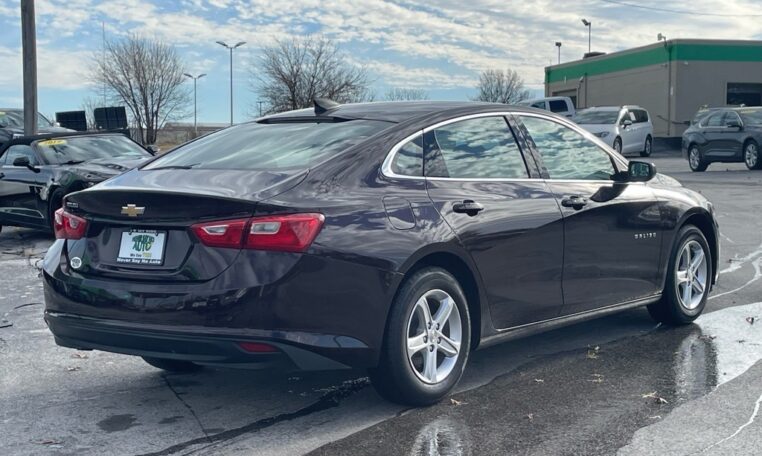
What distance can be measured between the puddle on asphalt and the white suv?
2154cm

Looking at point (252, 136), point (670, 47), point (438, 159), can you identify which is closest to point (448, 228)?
point (438, 159)

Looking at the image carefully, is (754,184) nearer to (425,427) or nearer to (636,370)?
(636,370)

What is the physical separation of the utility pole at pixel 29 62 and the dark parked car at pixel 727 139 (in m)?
16.6

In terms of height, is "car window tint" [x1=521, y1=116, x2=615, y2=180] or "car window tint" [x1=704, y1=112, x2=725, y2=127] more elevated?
"car window tint" [x1=704, y1=112, x2=725, y2=127]

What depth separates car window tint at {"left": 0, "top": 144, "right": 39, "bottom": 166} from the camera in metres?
12.6

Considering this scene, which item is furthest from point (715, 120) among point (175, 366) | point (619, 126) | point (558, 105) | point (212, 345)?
point (212, 345)

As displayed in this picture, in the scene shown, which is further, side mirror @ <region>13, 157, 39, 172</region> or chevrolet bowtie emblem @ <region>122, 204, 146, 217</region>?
side mirror @ <region>13, 157, 39, 172</region>

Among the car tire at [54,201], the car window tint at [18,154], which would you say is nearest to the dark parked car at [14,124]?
the car window tint at [18,154]

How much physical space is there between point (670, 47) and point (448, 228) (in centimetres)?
4310

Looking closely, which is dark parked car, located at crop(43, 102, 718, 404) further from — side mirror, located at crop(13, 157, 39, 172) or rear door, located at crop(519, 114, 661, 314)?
side mirror, located at crop(13, 157, 39, 172)

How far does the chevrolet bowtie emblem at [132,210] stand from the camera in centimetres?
438

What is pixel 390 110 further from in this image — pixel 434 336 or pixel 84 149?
pixel 84 149

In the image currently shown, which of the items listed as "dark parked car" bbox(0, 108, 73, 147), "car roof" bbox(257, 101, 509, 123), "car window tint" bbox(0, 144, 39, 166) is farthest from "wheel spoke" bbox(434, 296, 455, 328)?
"dark parked car" bbox(0, 108, 73, 147)

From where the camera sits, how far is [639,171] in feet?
20.1
